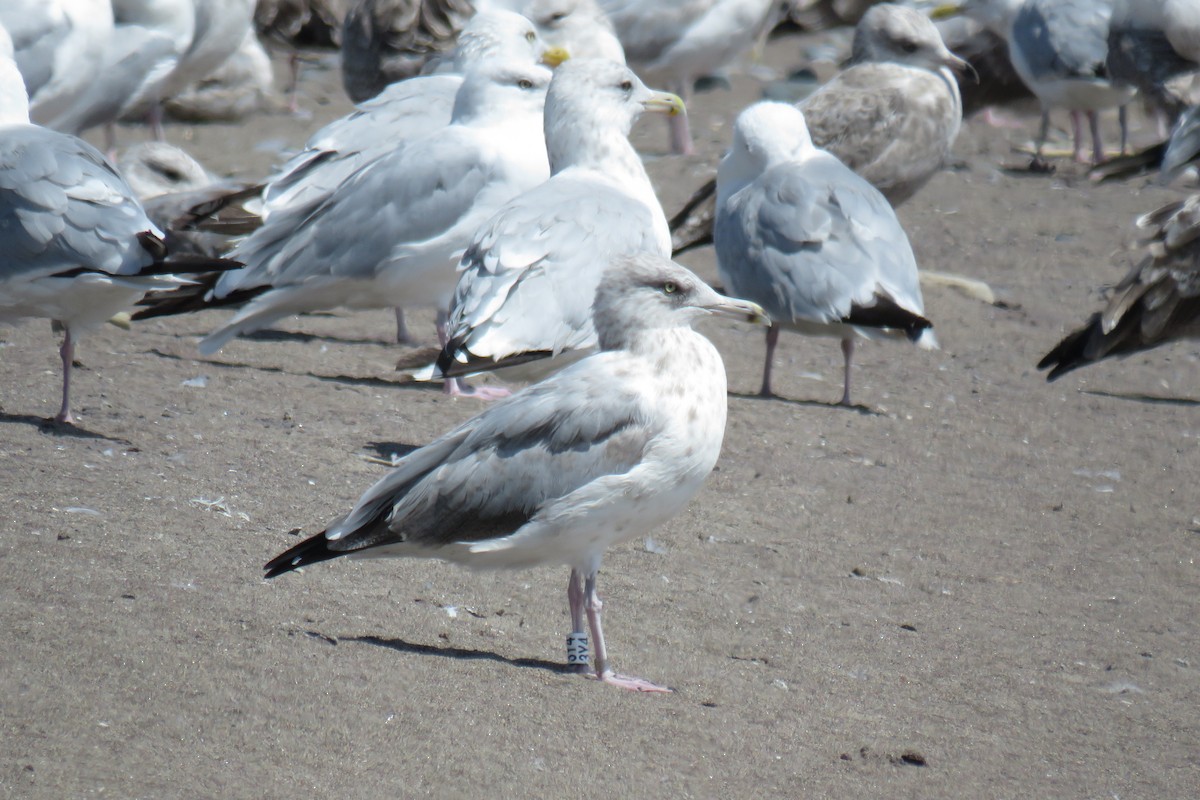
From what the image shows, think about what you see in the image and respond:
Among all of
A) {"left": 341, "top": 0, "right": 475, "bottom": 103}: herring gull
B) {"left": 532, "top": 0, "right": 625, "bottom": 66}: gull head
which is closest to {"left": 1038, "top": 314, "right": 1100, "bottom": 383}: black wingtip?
{"left": 532, "top": 0, "right": 625, "bottom": 66}: gull head

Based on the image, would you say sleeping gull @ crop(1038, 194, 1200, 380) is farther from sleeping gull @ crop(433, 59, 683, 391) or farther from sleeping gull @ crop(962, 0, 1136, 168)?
sleeping gull @ crop(962, 0, 1136, 168)

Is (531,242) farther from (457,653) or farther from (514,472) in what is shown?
(457,653)

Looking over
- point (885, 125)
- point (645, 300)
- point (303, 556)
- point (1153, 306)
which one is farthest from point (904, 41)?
point (303, 556)

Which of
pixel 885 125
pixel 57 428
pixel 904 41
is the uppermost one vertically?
pixel 57 428

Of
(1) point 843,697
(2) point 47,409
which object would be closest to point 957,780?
(1) point 843,697

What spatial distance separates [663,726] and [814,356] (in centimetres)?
453

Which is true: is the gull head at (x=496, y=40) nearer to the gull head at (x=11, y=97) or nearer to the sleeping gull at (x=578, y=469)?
the gull head at (x=11, y=97)

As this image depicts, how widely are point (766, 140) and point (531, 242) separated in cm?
223

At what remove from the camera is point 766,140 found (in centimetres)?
729

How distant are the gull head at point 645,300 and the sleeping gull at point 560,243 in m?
0.95

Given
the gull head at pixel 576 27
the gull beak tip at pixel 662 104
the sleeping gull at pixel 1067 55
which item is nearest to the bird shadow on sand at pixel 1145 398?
the gull beak tip at pixel 662 104

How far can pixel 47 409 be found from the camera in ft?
18.2

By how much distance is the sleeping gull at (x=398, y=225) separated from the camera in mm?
6469

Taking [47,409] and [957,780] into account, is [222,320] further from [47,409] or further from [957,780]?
[957,780]
